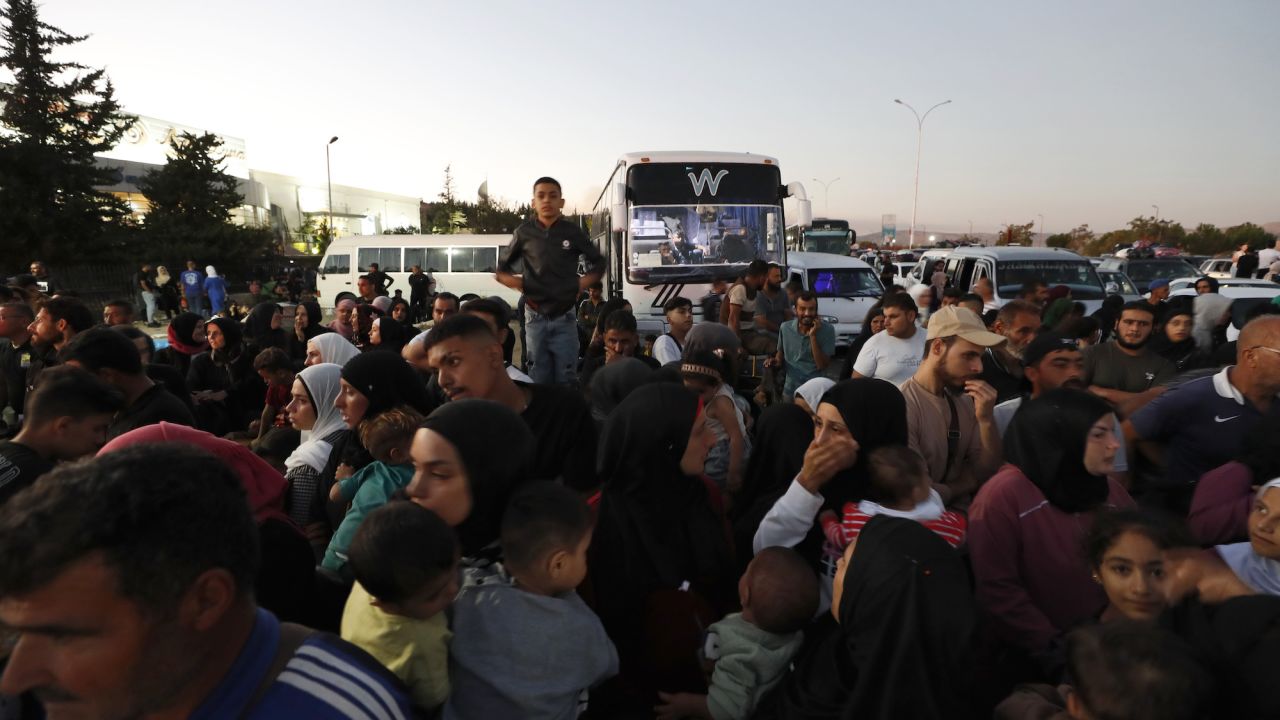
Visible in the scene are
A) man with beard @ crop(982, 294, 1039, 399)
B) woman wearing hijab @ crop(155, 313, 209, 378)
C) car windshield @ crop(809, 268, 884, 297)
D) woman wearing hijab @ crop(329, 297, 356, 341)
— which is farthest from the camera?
car windshield @ crop(809, 268, 884, 297)

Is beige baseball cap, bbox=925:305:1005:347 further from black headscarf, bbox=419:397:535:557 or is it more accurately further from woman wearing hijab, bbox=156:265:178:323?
woman wearing hijab, bbox=156:265:178:323

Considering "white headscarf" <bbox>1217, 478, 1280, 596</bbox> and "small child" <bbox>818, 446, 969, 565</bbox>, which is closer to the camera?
"white headscarf" <bbox>1217, 478, 1280, 596</bbox>

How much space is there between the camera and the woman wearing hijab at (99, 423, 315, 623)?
2.02m

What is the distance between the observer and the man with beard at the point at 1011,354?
469 cm

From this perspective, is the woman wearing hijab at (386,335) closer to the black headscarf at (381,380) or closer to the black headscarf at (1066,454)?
the black headscarf at (381,380)

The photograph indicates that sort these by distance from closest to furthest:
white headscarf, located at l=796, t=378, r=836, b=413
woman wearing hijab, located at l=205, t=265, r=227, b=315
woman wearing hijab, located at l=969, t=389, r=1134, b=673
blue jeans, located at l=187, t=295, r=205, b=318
Result: woman wearing hijab, located at l=969, t=389, r=1134, b=673 → white headscarf, located at l=796, t=378, r=836, b=413 → woman wearing hijab, located at l=205, t=265, r=227, b=315 → blue jeans, located at l=187, t=295, r=205, b=318

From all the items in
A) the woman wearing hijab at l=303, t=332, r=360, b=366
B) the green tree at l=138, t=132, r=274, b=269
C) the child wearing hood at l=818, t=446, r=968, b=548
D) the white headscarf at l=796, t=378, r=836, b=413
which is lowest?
the child wearing hood at l=818, t=446, r=968, b=548

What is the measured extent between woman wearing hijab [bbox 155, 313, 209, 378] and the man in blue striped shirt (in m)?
6.35

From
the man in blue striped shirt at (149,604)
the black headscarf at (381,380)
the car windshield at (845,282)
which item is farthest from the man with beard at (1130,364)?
the car windshield at (845,282)

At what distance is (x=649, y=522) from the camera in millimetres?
2592

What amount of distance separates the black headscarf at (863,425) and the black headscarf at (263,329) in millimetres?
6796

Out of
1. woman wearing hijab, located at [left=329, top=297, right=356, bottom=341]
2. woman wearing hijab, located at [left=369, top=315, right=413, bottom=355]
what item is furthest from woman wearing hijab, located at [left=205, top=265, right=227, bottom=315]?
woman wearing hijab, located at [left=369, top=315, right=413, bottom=355]

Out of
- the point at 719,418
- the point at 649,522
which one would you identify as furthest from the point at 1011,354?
the point at 649,522

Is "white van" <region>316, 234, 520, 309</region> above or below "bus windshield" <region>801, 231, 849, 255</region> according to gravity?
below
